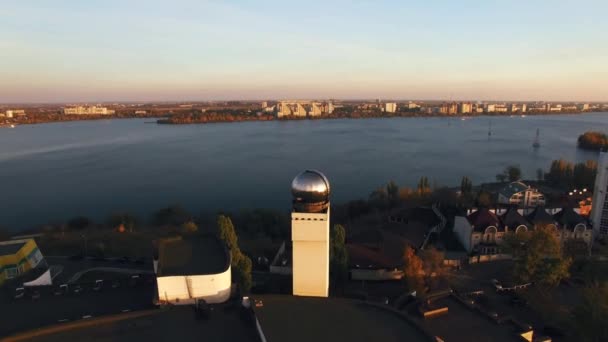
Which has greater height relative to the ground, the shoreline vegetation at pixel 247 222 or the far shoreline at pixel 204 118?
the far shoreline at pixel 204 118

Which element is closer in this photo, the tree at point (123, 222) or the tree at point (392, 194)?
the tree at point (123, 222)

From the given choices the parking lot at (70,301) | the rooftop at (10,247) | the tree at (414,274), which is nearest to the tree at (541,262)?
the tree at (414,274)

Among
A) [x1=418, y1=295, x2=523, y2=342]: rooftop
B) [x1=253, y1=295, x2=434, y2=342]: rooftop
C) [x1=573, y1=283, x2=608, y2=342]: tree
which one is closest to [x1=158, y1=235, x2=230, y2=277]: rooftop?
[x1=253, y1=295, x2=434, y2=342]: rooftop

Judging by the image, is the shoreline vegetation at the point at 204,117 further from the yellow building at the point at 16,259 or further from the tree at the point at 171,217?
the yellow building at the point at 16,259

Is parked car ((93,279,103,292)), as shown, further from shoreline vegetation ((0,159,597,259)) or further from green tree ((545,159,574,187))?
green tree ((545,159,574,187))

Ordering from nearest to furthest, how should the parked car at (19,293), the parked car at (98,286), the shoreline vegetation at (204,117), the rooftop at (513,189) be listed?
the parked car at (19,293) < the parked car at (98,286) < the rooftop at (513,189) < the shoreline vegetation at (204,117)

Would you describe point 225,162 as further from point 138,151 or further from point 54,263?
point 54,263

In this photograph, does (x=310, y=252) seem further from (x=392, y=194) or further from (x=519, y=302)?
(x=392, y=194)
